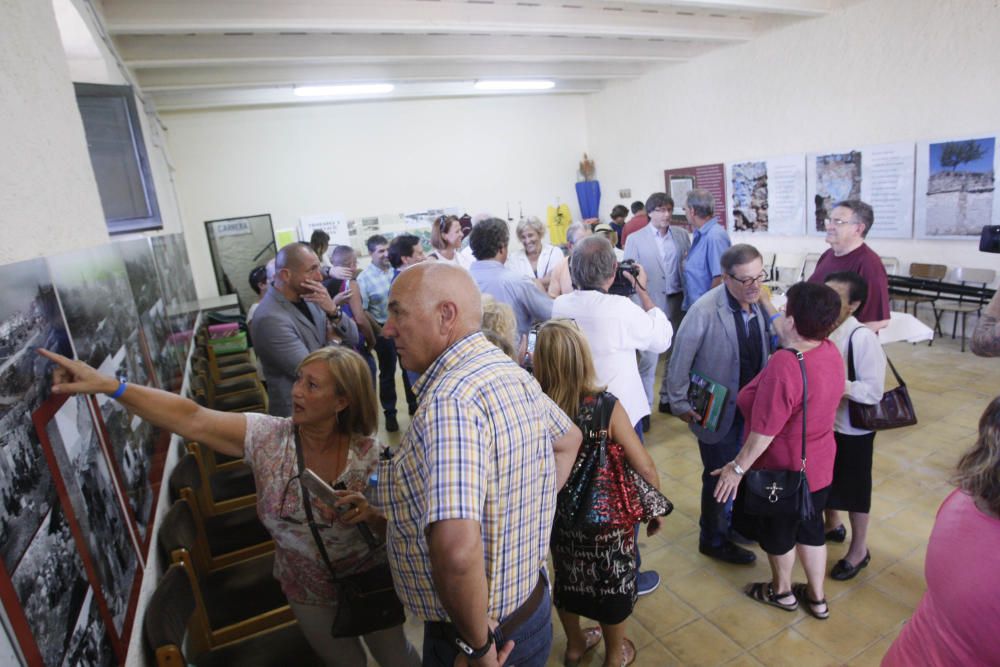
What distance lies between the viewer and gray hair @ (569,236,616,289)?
279 cm

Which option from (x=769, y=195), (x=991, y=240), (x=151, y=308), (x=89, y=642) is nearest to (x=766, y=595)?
(x=89, y=642)

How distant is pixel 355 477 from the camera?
1.77 m

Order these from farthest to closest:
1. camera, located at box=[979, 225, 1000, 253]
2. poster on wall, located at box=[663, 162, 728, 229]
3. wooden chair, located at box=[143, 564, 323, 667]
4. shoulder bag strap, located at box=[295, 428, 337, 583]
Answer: poster on wall, located at box=[663, 162, 728, 229] < camera, located at box=[979, 225, 1000, 253] < shoulder bag strap, located at box=[295, 428, 337, 583] < wooden chair, located at box=[143, 564, 323, 667]

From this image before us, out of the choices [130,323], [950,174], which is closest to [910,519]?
[130,323]

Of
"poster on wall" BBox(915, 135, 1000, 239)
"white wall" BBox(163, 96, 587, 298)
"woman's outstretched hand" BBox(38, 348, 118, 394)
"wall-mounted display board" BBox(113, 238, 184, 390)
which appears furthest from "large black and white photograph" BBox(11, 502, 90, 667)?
"white wall" BBox(163, 96, 587, 298)

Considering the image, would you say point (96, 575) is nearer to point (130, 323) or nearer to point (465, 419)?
point (465, 419)

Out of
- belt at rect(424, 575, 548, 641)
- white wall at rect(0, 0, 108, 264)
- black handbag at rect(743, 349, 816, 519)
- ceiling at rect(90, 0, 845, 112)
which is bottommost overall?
black handbag at rect(743, 349, 816, 519)

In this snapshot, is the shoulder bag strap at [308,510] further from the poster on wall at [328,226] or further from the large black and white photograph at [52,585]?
the poster on wall at [328,226]

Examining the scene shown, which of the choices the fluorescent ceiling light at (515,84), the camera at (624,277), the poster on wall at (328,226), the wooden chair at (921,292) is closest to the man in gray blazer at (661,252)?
the camera at (624,277)

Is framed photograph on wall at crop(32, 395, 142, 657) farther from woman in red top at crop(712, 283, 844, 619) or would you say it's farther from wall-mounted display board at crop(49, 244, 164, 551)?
woman in red top at crop(712, 283, 844, 619)

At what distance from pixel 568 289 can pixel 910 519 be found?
262 cm

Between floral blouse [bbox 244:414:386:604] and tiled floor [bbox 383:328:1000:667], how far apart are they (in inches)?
47.2

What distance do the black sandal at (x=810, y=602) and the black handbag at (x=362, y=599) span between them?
2.01m

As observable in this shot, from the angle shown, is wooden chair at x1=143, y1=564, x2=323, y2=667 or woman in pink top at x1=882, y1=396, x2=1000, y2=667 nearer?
woman in pink top at x1=882, y1=396, x2=1000, y2=667
